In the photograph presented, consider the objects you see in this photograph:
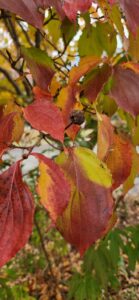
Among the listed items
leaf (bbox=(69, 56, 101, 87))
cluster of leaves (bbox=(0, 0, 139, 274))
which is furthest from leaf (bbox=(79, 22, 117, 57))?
leaf (bbox=(69, 56, 101, 87))

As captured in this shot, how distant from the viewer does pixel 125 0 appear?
25.4 inches

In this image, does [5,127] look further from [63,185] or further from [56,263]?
[56,263]

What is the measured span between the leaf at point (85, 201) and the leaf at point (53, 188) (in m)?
0.02

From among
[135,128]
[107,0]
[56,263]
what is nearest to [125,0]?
[107,0]

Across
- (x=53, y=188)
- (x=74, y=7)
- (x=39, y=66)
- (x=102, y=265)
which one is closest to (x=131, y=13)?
(x=74, y=7)

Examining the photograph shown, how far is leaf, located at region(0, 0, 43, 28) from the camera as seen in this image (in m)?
0.56

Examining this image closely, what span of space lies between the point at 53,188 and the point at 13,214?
0.07 m

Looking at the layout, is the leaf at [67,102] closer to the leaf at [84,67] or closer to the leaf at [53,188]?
the leaf at [84,67]

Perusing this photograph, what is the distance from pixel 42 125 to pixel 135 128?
0.90 ft

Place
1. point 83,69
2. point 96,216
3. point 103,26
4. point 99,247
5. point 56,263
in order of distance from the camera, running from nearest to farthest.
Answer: point 96,216, point 83,69, point 103,26, point 99,247, point 56,263

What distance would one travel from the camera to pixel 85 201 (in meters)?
0.55

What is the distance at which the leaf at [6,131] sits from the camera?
62 cm

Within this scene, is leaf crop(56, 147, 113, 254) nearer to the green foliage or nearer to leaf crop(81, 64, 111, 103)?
leaf crop(81, 64, 111, 103)

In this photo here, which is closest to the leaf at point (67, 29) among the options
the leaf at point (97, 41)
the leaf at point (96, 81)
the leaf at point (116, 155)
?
the leaf at point (97, 41)
